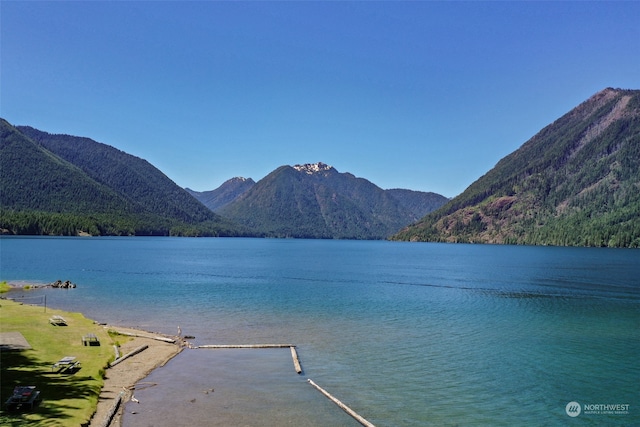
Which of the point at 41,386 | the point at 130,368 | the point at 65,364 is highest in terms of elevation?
the point at 65,364

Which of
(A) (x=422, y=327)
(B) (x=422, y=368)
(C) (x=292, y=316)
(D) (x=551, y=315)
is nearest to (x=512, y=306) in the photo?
(D) (x=551, y=315)

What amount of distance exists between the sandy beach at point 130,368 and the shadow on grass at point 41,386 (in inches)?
42.3

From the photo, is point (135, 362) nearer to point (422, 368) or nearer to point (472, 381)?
point (422, 368)

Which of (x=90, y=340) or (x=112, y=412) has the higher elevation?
(x=90, y=340)

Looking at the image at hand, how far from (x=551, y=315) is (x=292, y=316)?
120ft

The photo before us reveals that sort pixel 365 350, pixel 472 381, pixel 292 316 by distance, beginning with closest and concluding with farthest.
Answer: pixel 472 381
pixel 365 350
pixel 292 316

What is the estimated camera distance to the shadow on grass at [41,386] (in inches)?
882

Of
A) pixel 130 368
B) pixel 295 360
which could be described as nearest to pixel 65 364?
pixel 130 368

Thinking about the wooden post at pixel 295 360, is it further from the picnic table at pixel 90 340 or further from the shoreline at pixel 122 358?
the picnic table at pixel 90 340

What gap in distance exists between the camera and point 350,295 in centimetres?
8144

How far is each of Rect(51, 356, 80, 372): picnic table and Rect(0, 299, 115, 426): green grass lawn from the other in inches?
14.5

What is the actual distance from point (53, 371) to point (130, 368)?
555 cm

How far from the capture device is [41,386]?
2656 cm

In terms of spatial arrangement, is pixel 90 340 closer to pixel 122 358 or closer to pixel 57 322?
pixel 122 358
